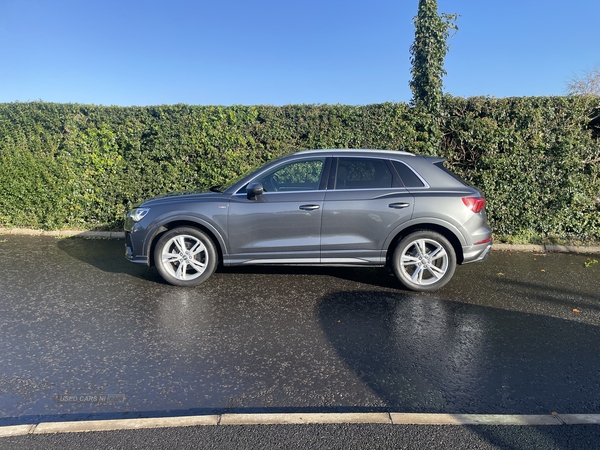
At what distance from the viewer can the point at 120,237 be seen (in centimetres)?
834

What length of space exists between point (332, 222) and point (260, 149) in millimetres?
3552

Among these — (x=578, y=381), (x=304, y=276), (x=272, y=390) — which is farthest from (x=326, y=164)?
(x=578, y=381)

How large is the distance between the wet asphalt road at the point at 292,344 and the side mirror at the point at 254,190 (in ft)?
3.79

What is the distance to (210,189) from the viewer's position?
5.66 m

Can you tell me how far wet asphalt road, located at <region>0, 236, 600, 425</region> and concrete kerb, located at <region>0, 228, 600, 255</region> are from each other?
1509 millimetres

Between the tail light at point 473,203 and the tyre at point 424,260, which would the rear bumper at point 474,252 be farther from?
the tail light at point 473,203

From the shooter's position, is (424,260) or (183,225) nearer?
(424,260)

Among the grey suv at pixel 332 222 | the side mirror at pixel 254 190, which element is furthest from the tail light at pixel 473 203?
the side mirror at pixel 254 190

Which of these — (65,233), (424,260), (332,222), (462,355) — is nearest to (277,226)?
(332,222)

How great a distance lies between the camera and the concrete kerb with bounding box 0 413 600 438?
2598 mm

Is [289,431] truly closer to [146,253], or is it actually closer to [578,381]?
[578,381]

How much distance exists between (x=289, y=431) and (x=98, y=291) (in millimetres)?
3584

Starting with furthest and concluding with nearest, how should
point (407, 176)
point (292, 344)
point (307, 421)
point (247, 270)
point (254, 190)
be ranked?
point (247, 270), point (407, 176), point (254, 190), point (292, 344), point (307, 421)

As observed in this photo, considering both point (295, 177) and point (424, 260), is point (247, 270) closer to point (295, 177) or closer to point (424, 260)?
point (295, 177)
